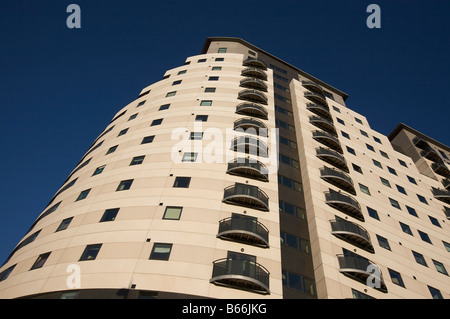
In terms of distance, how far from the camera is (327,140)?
36312mm

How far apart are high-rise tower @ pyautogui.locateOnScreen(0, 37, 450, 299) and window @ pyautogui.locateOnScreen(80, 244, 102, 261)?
0.09m

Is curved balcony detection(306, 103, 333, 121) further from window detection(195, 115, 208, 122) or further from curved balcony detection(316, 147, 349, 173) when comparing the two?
window detection(195, 115, 208, 122)

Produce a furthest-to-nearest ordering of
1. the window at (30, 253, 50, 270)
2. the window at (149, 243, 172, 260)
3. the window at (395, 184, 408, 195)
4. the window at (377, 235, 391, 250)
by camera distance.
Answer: the window at (395, 184, 408, 195) → the window at (377, 235, 391, 250) → the window at (30, 253, 50, 270) → the window at (149, 243, 172, 260)

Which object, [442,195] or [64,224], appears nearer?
[64,224]

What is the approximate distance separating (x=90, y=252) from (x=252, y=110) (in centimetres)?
2169

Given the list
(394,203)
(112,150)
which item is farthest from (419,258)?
(112,150)

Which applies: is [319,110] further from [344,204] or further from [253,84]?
[344,204]

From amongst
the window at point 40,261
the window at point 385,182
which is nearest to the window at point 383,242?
the window at point 385,182

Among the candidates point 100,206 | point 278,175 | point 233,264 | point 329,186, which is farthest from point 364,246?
point 100,206

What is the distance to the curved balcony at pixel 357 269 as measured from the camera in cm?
2309

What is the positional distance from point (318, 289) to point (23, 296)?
65.7 feet

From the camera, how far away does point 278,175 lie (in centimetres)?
2959

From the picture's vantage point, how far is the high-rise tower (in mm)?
20481

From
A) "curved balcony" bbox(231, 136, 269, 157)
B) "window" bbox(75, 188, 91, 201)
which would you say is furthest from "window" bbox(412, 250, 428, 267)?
"window" bbox(75, 188, 91, 201)
